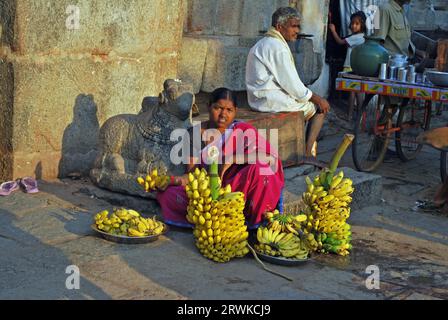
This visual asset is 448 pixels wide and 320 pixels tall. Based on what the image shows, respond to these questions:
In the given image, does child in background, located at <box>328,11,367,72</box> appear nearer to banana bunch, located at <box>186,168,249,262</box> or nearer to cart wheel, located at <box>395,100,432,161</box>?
cart wheel, located at <box>395,100,432,161</box>

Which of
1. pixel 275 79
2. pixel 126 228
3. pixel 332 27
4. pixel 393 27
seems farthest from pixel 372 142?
pixel 126 228

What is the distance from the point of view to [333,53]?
39.8 feet

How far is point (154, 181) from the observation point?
5715 mm

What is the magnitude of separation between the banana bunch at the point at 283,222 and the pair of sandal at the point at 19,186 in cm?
197

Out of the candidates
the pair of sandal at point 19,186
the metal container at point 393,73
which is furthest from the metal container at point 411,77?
the pair of sandal at point 19,186

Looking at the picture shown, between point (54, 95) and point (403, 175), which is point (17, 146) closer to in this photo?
point (54, 95)

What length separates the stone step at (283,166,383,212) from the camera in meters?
6.88

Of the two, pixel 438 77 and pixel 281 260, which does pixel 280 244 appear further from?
pixel 438 77

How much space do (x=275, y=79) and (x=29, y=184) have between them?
8.22ft

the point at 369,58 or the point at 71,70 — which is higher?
the point at 369,58

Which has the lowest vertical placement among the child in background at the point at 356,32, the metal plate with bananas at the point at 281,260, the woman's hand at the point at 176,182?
the metal plate with bananas at the point at 281,260

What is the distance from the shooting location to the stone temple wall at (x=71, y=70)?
21.1ft

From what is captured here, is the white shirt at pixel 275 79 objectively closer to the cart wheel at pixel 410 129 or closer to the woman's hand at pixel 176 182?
the cart wheel at pixel 410 129
